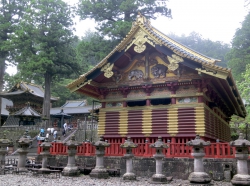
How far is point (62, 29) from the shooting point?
3484cm

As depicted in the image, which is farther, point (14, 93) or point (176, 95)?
point (14, 93)

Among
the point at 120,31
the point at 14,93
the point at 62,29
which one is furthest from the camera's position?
the point at 14,93

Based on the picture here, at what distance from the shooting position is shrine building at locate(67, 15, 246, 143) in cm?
1512

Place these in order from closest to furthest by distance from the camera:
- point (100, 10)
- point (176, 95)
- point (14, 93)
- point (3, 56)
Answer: point (176, 95)
point (100, 10)
point (3, 56)
point (14, 93)

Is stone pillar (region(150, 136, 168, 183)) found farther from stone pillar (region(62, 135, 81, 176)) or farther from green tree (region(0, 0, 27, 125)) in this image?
green tree (region(0, 0, 27, 125))

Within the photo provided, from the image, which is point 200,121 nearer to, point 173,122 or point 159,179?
point 173,122

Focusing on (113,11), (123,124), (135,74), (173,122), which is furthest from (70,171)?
(113,11)

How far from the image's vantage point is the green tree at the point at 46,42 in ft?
107

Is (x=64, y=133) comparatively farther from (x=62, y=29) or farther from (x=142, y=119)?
(x=142, y=119)

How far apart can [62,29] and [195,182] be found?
2882 centimetres

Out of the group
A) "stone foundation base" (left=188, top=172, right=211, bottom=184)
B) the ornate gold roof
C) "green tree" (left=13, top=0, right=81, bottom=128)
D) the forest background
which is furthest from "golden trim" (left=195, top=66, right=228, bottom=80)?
"green tree" (left=13, top=0, right=81, bottom=128)

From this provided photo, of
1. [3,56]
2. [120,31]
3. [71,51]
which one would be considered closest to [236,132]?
[120,31]

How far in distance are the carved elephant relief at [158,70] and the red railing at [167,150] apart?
446 cm

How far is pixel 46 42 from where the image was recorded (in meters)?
33.9
